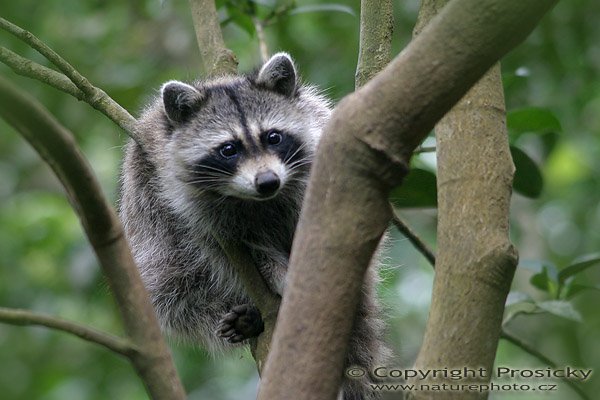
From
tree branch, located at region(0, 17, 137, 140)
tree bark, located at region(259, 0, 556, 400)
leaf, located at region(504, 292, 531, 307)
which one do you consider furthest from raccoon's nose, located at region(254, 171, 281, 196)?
tree bark, located at region(259, 0, 556, 400)

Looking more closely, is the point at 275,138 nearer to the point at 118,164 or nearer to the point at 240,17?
the point at 240,17

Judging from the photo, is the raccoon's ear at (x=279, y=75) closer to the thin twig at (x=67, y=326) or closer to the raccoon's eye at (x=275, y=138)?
the raccoon's eye at (x=275, y=138)

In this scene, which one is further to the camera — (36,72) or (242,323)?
(242,323)

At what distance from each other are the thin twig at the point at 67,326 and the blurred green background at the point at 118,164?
358 cm

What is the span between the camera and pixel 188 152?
5340 millimetres

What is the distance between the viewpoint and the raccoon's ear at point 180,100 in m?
5.29

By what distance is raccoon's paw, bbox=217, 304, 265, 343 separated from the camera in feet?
15.7

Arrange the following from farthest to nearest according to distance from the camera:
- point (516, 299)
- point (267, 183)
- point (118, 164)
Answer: point (118, 164), point (516, 299), point (267, 183)

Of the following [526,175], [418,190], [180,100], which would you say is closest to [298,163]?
[418,190]

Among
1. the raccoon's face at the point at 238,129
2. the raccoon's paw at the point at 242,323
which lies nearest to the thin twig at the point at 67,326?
the raccoon's paw at the point at 242,323

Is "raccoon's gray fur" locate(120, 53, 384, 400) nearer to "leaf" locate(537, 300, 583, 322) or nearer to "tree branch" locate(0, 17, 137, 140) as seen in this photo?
"tree branch" locate(0, 17, 137, 140)

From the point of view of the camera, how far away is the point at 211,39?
18.2 ft

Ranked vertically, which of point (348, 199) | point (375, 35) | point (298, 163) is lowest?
point (348, 199)

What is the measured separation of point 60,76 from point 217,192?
4.26 feet
